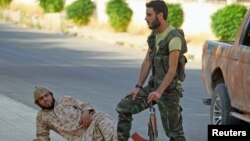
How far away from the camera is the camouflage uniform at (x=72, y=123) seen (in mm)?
8977

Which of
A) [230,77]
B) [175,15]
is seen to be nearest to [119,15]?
[175,15]

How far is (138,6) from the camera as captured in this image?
36.7 metres

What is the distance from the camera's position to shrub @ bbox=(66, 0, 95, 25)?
37.6 metres

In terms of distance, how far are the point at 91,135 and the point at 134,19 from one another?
89.3ft

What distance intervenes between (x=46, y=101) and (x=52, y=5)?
33049 millimetres

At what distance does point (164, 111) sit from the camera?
30.0ft

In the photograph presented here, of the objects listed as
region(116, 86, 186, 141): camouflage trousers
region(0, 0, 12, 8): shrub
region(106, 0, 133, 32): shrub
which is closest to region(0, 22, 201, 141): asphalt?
region(116, 86, 186, 141): camouflage trousers

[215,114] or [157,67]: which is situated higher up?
[157,67]

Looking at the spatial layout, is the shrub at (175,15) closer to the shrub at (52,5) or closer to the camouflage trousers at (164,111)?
the shrub at (52,5)

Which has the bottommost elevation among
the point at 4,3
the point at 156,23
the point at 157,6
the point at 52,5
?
the point at 4,3

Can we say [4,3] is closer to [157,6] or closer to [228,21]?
[228,21]

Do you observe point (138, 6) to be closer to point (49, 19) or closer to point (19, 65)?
point (49, 19)

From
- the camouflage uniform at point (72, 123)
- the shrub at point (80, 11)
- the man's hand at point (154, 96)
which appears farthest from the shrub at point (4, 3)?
the man's hand at point (154, 96)

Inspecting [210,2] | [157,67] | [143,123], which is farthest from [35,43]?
[157,67]
